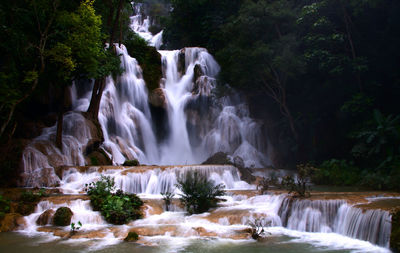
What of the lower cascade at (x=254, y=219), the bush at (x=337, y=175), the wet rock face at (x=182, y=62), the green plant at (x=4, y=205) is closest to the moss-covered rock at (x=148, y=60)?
the wet rock face at (x=182, y=62)

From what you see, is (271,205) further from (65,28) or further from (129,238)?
(65,28)

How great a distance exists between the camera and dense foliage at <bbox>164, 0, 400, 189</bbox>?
18.1 meters

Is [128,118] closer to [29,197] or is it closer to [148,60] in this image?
[148,60]

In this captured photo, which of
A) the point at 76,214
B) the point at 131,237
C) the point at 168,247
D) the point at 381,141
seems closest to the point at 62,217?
the point at 76,214

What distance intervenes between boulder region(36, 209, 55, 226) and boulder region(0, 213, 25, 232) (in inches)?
16.4

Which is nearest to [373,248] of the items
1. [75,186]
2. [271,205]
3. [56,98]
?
[271,205]

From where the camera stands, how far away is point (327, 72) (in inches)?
821

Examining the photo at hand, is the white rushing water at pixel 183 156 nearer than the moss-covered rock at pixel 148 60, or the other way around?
the white rushing water at pixel 183 156

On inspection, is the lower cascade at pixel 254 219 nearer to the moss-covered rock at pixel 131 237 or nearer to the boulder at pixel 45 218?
the boulder at pixel 45 218

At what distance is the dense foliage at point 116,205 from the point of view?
33.6 feet

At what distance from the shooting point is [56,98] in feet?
68.4

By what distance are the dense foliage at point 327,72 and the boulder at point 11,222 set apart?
12.7 meters

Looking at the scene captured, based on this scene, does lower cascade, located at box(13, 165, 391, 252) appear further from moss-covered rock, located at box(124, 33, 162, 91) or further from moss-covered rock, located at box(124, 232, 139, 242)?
moss-covered rock, located at box(124, 33, 162, 91)

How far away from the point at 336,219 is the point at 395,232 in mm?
2030
